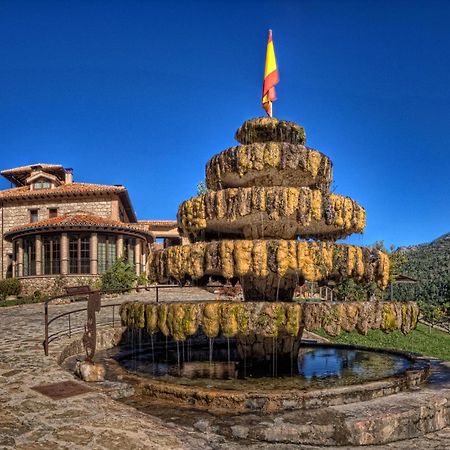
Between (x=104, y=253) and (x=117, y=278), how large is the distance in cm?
395

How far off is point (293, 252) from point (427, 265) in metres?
60.9

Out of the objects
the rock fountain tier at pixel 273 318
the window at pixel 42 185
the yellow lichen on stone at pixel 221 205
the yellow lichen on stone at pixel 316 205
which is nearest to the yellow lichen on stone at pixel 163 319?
the rock fountain tier at pixel 273 318

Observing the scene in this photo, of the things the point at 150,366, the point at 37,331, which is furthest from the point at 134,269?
the point at 150,366

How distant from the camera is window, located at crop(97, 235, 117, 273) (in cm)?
2884

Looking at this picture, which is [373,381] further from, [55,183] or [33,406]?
[55,183]

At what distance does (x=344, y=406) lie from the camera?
190 inches

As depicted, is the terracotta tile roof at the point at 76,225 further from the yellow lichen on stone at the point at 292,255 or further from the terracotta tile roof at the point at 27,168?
the yellow lichen on stone at the point at 292,255

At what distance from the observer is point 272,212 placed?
20.4 ft

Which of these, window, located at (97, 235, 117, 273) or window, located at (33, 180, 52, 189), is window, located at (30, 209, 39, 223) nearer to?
window, located at (33, 180, 52, 189)

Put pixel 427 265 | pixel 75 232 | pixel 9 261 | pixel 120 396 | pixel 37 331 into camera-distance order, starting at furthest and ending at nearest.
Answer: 1. pixel 427 265
2. pixel 9 261
3. pixel 75 232
4. pixel 37 331
5. pixel 120 396

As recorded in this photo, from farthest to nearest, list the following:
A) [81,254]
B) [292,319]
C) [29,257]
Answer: [29,257], [81,254], [292,319]

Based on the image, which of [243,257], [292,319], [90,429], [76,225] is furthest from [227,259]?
[76,225]

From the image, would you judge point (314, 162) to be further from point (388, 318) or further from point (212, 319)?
point (212, 319)

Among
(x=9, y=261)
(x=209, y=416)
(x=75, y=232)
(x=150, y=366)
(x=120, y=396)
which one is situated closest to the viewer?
(x=209, y=416)
